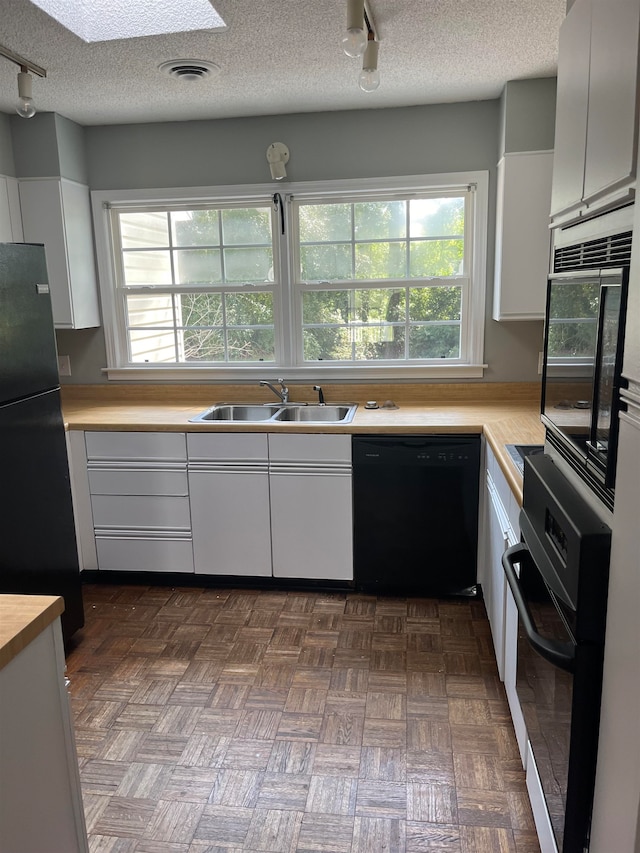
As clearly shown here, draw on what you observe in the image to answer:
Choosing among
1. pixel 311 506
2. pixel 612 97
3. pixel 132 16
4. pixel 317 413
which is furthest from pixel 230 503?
pixel 612 97

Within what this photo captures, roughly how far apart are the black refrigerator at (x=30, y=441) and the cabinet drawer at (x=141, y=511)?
58cm

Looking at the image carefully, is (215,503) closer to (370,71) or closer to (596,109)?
(370,71)

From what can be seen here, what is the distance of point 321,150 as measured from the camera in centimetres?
334

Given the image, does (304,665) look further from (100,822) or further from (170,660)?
(100,822)

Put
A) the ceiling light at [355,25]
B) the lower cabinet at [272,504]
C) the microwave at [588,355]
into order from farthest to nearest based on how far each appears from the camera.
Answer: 1. the lower cabinet at [272,504]
2. the ceiling light at [355,25]
3. the microwave at [588,355]

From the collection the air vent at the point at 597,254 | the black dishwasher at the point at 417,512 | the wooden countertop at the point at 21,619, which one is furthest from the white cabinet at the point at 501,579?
the wooden countertop at the point at 21,619

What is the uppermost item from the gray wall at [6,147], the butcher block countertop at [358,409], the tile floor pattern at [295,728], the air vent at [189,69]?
the air vent at [189,69]

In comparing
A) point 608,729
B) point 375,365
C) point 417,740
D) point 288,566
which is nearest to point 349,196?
point 375,365

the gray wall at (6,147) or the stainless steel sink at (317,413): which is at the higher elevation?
the gray wall at (6,147)

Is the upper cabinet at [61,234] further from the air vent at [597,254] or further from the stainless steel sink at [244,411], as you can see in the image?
the air vent at [597,254]

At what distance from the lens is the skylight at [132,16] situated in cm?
207

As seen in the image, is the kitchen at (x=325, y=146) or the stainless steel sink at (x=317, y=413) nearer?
the kitchen at (x=325, y=146)

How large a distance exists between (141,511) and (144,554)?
0.75 ft

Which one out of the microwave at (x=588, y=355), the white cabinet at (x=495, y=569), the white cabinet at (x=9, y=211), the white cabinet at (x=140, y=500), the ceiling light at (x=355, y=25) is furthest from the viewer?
the white cabinet at (x=9, y=211)
